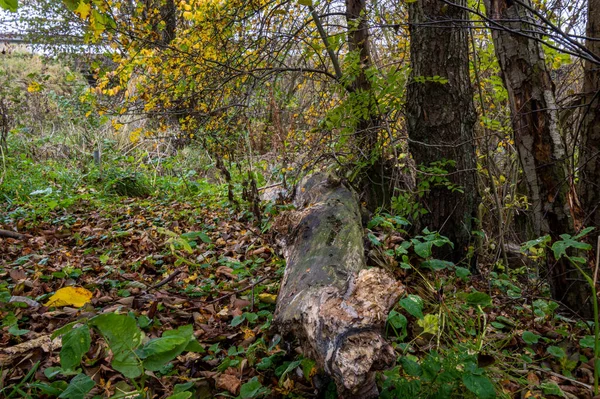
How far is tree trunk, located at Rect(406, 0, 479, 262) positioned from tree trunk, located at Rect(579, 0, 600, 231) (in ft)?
2.54

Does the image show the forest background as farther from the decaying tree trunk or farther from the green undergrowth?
the decaying tree trunk

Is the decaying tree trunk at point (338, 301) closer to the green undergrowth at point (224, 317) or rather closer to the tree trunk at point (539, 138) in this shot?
the green undergrowth at point (224, 317)

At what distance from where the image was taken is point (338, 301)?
1.73 meters

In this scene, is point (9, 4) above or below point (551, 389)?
above

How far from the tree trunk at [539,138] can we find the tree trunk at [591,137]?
12 cm

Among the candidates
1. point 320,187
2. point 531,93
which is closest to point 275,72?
point 320,187

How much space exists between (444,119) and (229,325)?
2266 millimetres

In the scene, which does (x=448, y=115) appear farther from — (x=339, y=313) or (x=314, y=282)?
(x=339, y=313)

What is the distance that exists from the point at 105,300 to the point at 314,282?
1.40 m

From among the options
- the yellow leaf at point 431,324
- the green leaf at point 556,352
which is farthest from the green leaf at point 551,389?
the yellow leaf at point 431,324

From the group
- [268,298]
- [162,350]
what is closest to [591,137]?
[268,298]

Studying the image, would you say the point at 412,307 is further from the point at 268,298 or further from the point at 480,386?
the point at 268,298

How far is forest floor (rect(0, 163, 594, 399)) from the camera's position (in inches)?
62.0

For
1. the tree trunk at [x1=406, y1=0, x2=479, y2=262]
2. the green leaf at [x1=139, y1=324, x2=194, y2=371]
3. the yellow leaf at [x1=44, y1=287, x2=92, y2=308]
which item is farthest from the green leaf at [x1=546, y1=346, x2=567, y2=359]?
the yellow leaf at [x1=44, y1=287, x2=92, y2=308]
